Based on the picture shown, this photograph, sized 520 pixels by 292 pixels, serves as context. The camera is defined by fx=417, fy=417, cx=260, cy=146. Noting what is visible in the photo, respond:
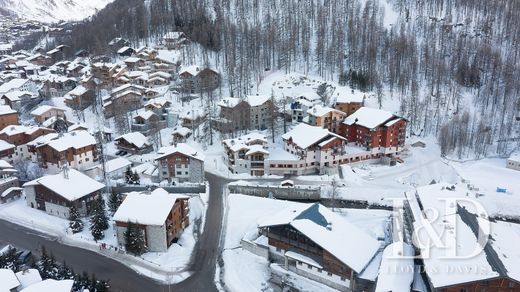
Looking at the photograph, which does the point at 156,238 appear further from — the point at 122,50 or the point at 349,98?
the point at 122,50

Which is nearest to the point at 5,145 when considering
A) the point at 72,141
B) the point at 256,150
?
the point at 72,141

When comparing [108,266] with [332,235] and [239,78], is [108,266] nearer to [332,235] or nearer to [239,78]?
[332,235]

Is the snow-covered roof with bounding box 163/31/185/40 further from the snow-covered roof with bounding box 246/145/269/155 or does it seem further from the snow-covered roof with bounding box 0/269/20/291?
the snow-covered roof with bounding box 0/269/20/291

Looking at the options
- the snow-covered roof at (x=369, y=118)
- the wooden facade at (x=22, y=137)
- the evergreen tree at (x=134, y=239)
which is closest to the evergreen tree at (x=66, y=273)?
the evergreen tree at (x=134, y=239)

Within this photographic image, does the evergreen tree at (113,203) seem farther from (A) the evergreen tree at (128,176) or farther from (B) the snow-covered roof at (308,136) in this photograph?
(B) the snow-covered roof at (308,136)

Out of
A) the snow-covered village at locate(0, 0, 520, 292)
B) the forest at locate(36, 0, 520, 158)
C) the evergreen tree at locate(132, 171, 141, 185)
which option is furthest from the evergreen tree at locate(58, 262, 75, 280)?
the forest at locate(36, 0, 520, 158)

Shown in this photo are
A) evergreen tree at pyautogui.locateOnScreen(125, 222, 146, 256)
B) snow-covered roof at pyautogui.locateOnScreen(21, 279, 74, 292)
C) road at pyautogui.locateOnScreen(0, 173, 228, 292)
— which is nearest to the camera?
snow-covered roof at pyautogui.locateOnScreen(21, 279, 74, 292)

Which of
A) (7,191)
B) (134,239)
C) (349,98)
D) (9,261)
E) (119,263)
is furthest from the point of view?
(349,98)
